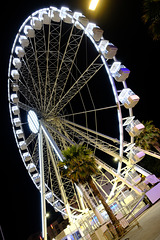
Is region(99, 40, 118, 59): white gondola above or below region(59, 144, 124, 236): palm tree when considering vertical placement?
above

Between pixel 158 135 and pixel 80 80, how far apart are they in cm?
1660

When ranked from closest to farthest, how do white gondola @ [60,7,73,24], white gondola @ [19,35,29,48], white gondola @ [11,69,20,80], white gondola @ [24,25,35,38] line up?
white gondola @ [60,7,73,24]
white gondola @ [24,25,35,38]
white gondola @ [19,35,29,48]
white gondola @ [11,69,20,80]

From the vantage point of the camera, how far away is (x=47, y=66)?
1914cm

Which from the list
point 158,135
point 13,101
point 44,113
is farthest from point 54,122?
point 158,135

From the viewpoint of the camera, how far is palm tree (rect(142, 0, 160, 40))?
8.97m

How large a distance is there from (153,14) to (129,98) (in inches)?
251

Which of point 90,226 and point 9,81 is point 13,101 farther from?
point 90,226

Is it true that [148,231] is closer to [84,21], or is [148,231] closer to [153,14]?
[153,14]

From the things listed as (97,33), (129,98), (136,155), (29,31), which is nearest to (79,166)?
(136,155)

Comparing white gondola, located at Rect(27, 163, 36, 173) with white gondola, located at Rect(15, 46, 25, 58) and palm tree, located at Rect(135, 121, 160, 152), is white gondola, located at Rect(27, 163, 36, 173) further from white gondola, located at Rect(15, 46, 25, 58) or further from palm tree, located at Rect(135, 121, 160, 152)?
palm tree, located at Rect(135, 121, 160, 152)

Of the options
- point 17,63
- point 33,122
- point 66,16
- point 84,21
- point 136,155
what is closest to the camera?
point 136,155

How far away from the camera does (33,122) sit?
65.0 feet

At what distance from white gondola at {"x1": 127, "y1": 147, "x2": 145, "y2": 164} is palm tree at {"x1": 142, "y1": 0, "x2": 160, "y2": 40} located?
9.04 m

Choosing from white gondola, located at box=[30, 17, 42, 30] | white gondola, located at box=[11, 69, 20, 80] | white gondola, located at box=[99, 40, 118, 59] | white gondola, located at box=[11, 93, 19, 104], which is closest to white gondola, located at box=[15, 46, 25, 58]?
white gondola, located at box=[11, 69, 20, 80]
